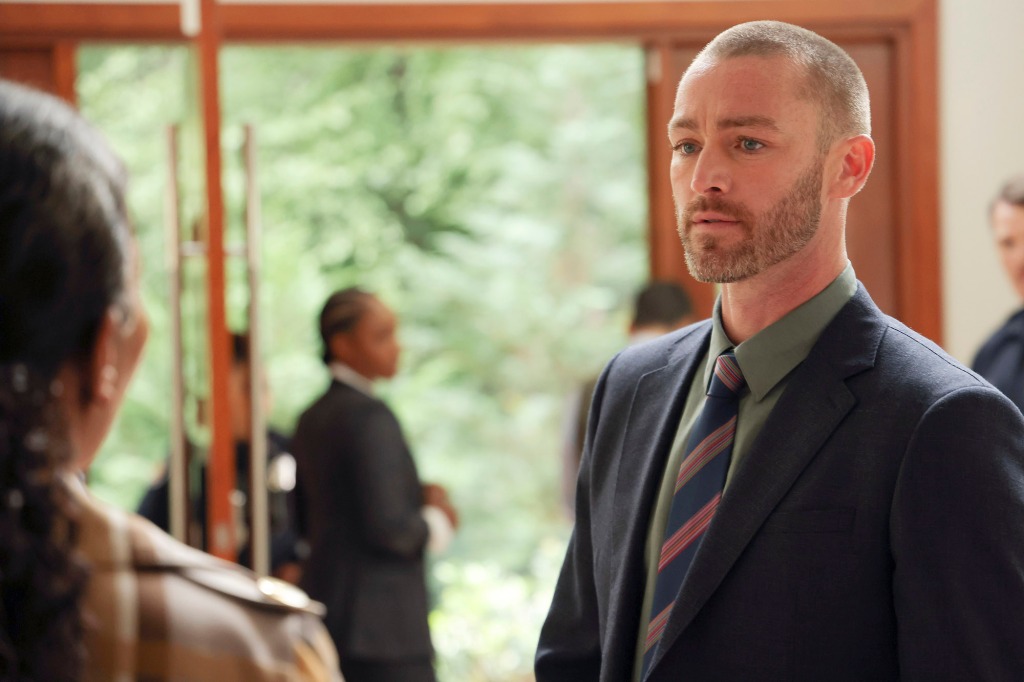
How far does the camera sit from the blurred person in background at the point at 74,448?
24.0 inches

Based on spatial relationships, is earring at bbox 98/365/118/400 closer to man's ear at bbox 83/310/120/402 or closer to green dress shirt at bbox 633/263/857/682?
man's ear at bbox 83/310/120/402

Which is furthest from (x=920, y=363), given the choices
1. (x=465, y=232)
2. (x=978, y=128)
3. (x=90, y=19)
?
(x=465, y=232)

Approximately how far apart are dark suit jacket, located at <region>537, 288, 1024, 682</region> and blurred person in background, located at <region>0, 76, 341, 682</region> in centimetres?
62

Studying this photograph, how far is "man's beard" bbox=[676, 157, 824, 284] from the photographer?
132 cm

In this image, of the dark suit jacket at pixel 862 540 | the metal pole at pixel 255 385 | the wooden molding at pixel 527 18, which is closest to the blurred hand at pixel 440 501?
the metal pole at pixel 255 385

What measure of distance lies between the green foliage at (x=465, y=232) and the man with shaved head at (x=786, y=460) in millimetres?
5747

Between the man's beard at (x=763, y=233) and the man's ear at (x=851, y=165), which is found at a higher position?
the man's ear at (x=851, y=165)

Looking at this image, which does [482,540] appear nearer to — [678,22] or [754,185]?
[678,22]

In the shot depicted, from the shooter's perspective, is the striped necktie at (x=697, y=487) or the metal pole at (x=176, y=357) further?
the metal pole at (x=176, y=357)

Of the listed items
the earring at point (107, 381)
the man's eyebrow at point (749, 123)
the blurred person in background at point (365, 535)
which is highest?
the man's eyebrow at point (749, 123)

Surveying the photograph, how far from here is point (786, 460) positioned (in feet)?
4.08

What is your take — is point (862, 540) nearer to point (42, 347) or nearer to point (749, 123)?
point (749, 123)

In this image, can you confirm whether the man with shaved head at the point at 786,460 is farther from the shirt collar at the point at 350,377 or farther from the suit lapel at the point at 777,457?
the shirt collar at the point at 350,377

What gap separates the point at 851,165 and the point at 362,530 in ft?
7.28
